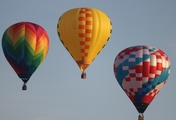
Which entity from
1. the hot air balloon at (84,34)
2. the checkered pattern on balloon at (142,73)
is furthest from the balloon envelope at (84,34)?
the checkered pattern on balloon at (142,73)

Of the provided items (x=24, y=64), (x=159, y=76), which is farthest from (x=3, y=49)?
(x=159, y=76)

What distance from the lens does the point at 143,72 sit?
134375 mm

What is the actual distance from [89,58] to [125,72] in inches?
113

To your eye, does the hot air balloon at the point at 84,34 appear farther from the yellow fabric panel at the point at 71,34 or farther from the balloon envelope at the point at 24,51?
the balloon envelope at the point at 24,51

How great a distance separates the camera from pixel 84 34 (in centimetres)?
13562

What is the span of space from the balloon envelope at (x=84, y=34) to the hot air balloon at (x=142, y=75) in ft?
6.74

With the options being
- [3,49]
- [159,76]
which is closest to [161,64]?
[159,76]

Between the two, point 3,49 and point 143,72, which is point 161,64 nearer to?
point 143,72

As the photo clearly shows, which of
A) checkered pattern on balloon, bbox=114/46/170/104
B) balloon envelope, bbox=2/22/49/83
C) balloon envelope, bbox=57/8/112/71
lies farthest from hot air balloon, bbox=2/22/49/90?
checkered pattern on balloon, bbox=114/46/170/104

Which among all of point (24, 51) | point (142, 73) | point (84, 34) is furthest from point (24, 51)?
point (142, 73)

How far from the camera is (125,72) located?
13462 centimetres

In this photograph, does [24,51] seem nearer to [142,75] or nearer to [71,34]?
[71,34]

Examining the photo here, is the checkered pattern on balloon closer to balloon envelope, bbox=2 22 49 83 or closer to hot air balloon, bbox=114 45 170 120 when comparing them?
hot air balloon, bbox=114 45 170 120

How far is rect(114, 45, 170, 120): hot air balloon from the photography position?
441 ft
